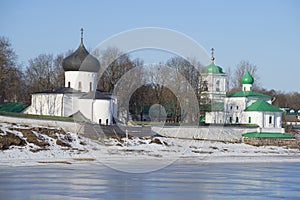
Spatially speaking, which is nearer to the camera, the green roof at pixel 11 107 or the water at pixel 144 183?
the water at pixel 144 183

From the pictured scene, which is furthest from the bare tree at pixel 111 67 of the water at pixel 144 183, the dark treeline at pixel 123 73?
the water at pixel 144 183

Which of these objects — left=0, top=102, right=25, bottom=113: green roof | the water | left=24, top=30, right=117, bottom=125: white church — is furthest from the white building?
the water

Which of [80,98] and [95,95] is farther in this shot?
[80,98]

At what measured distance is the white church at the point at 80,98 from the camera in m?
43.4

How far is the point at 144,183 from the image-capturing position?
777 inches

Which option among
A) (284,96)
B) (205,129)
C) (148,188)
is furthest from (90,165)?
(284,96)

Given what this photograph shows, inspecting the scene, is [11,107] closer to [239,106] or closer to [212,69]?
[212,69]

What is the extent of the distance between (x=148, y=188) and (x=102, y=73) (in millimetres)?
33137

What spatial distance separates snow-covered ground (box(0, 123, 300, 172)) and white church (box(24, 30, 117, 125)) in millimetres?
5791

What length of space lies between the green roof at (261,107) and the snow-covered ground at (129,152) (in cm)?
805

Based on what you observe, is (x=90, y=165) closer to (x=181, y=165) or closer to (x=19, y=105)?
(x=181, y=165)

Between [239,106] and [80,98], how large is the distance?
17.4 meters

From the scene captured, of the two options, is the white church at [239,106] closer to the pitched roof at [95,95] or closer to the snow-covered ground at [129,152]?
the snow-covered ground at [129,152]

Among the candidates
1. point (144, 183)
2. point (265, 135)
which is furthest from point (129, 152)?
point (265, 135)
